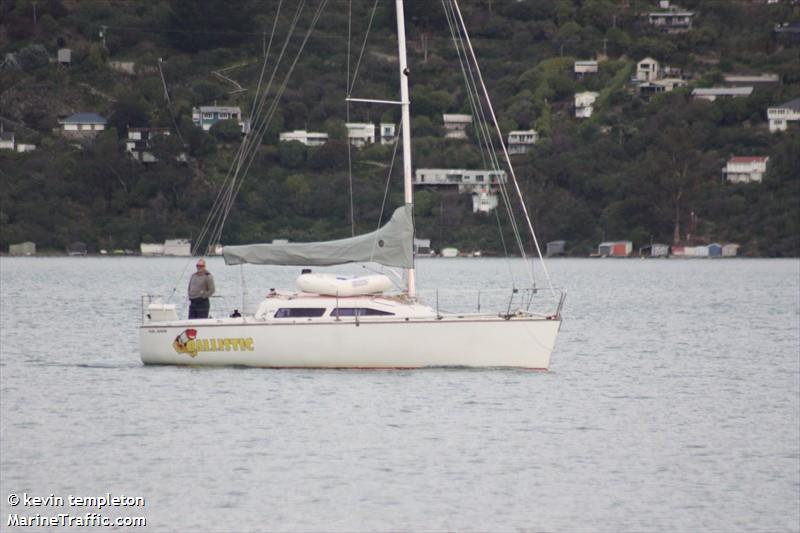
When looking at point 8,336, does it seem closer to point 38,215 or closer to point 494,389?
point 494,389

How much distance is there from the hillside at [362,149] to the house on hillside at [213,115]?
1.24 metres

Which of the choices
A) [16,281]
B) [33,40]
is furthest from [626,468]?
[33,40]

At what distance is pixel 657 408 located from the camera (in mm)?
31766

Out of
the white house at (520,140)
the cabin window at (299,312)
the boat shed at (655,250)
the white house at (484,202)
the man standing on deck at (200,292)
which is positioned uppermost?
the white house at (520,140)

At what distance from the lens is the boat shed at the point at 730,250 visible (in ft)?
470

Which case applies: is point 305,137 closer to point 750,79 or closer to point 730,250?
point 730,250

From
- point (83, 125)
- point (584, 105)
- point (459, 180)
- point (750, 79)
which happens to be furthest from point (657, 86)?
point (83, 125)

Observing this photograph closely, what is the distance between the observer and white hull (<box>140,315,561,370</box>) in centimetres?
3241

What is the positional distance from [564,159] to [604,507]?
436ft

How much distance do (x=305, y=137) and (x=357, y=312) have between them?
426 ft

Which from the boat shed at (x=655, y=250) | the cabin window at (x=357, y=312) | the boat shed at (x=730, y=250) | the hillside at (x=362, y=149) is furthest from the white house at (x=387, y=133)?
the cabin window at (x=357, y=312)

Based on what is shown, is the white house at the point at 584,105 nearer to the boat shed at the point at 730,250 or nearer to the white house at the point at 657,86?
the white house at the point at 657,86

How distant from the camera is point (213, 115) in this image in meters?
167

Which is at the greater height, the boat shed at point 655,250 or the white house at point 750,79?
the white house at point 750,79
